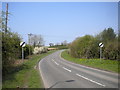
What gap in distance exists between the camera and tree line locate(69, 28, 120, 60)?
27653 millimetres

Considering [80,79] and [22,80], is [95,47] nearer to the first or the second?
[80,79]

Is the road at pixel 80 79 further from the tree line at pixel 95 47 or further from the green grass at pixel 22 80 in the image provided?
the tree line at pixel 95 47

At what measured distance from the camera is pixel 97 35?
40938 mm

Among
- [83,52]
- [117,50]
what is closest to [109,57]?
[117,50]

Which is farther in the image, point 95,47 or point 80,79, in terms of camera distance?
point 95,47

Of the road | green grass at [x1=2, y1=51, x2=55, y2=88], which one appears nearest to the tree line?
the road

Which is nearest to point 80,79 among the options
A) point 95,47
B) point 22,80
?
point 22,80

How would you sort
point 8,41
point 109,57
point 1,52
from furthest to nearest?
point 109,57
point 8,41
point 1,52

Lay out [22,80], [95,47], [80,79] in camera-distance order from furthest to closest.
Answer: [95,47] → [80,79] → [22,80]

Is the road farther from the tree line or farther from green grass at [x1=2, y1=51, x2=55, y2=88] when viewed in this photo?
the tree line

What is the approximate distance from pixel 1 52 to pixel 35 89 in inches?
191

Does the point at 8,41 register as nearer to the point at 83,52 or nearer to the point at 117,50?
the point at 117,50

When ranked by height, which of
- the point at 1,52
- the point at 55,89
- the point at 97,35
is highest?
the point at 97,35

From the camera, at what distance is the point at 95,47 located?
34656mm
